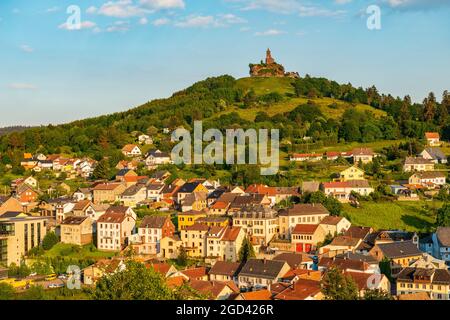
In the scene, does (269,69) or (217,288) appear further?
(269,69)

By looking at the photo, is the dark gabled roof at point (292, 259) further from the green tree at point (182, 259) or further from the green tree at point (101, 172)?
the green tree at point (101, 172)

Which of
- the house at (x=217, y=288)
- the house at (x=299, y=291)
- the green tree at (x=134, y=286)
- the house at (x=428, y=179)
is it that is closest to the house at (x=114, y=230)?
the house at (x=217, y=288)

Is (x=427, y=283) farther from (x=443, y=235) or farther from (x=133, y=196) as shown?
(x=133, y=196)

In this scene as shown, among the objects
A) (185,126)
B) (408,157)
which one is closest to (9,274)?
(408,157)

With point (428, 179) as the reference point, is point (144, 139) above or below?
above

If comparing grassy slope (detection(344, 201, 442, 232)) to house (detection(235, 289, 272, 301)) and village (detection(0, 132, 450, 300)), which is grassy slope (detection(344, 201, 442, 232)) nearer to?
village (detection(0, 132, 450, 300))

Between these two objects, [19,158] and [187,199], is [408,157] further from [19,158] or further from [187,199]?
[19,158]

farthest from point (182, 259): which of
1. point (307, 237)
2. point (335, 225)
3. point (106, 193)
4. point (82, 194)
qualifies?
point (82, 194)

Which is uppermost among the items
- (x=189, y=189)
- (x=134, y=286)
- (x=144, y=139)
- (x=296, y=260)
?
(x=144, y=139)
